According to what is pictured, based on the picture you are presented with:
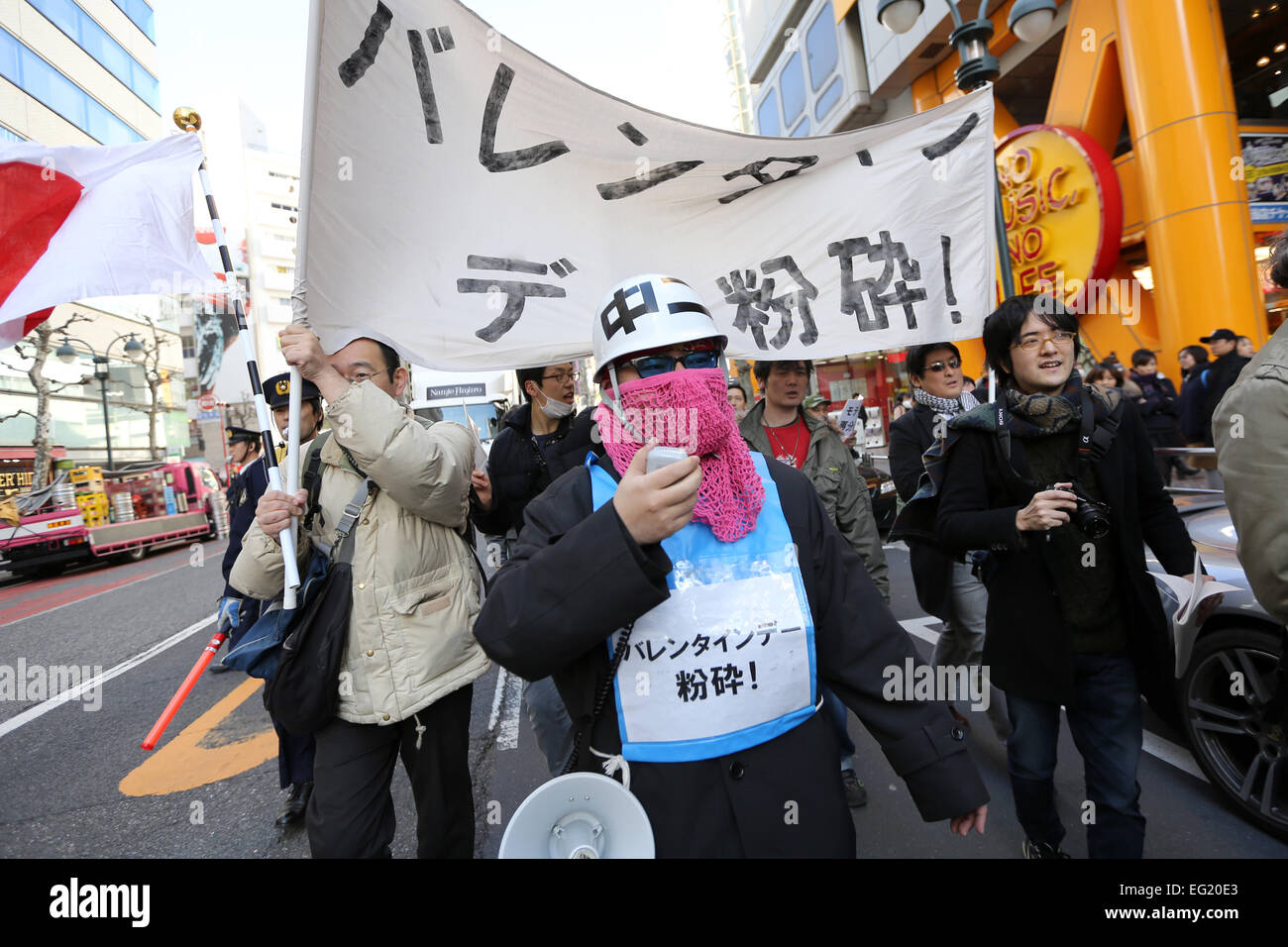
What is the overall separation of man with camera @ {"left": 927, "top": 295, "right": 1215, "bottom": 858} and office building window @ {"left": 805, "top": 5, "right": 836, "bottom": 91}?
2084cm

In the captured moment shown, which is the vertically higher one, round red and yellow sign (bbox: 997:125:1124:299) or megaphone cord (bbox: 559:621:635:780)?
round red and yellow sign (bbox: 997:125:1124:299)

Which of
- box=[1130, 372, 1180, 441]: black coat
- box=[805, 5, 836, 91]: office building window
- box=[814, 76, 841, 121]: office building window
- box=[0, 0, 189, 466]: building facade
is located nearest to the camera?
box=[1130, 372, 1180, 441]: black coat

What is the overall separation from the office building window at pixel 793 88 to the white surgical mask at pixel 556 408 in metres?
23.1

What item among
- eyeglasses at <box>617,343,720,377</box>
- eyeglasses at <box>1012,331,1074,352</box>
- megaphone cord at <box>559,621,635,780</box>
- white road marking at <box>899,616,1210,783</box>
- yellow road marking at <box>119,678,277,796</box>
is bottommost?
white road marking at <box>899,616,1210,783</box>

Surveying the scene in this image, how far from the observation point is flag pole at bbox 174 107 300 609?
195 centimetres

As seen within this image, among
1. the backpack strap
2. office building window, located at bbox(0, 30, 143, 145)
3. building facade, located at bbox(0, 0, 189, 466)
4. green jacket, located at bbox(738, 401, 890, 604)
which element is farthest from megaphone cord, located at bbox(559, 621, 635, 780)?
office building window, located at bbox(0, 30, 143, 145)

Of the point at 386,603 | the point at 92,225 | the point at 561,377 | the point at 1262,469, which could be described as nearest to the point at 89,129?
the point at 92,225

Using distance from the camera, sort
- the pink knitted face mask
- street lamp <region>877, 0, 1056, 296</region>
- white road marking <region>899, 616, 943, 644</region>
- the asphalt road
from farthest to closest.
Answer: street lamp <region>877, 0, 1056, 296</region>
white road marking <region>899, 616, 943, 644</region>
the asphalt road
the pink knitted face mask

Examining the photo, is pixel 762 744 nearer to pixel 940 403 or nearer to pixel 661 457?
pixel 661 457

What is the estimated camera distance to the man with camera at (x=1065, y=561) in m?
2.16

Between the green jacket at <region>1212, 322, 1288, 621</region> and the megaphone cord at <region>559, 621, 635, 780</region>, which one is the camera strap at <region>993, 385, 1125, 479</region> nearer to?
the green jacket at <region>1212, 322, 1288, 621</region>

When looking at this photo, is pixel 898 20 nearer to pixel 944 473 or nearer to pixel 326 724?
pixel 944 473

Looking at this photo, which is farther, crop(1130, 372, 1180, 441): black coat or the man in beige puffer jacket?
crop(1130, 372, 1180, 441): black coat

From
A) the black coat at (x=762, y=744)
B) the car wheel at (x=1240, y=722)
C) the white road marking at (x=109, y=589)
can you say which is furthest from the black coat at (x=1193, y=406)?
the white road marking at (x=109, y=589)
